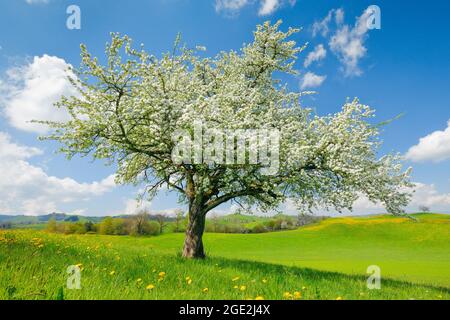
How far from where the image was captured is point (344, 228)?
71.2 meters

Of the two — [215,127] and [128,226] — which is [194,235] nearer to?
[215,127]

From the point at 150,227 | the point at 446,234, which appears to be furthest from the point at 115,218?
the point at 446,234

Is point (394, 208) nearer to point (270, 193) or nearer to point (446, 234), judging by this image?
point (270, 193)

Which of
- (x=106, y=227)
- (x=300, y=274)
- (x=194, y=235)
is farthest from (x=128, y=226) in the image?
(x=300, y=274)

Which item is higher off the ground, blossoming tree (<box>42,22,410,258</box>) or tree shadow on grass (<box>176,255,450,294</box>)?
blossoming tree (<box>42,22,410,258</box>)

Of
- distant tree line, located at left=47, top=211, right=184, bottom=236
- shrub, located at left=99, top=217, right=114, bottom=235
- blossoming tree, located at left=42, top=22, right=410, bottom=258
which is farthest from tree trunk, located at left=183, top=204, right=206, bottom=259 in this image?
shrub, located at left=99, top=217, right=114, bottom=235

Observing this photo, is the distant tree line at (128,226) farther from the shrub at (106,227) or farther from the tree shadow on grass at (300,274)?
the tree shadow on grass at (300,274)

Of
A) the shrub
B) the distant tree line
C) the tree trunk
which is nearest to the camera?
the tree trunk

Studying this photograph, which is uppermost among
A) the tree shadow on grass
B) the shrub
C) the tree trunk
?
the tree trunk

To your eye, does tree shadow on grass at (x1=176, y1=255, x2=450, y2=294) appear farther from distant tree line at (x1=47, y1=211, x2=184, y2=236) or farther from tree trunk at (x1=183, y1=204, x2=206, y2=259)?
distant tree line at (x1=47, y1=211, x2=184, y2=236)

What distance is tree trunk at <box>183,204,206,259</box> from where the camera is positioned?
1712 centimetres

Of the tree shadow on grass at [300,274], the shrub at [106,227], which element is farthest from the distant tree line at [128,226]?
the tree shadow on grass at [300,274]

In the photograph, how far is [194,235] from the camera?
17.3 metres

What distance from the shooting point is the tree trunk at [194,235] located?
1712 centimetres
